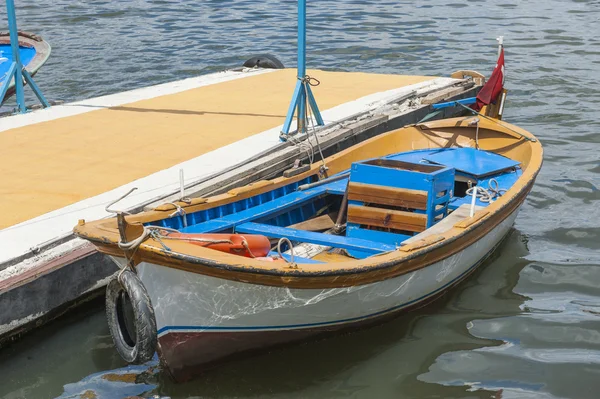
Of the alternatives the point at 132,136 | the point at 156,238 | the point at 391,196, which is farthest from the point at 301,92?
the point at 156,238

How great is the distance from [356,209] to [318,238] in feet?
2.41

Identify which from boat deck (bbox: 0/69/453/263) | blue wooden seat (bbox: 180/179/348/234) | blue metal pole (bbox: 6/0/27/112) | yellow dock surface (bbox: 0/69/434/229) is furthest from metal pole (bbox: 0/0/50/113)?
blue wooden seat (bbox: 180/179/348/234)

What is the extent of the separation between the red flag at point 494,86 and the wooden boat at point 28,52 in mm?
7200

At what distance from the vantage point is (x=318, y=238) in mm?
6762

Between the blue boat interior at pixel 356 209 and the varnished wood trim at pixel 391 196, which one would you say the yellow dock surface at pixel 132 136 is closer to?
the blue boat interior at pixel 356 209

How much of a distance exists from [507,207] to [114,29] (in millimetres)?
15888

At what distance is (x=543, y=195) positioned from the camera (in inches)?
404

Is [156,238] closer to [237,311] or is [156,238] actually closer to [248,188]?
[237,311]

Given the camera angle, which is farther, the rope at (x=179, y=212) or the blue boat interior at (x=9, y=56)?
the blue boat interior at (x=9, y=56)

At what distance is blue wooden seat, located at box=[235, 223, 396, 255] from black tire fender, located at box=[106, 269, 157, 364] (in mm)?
1308

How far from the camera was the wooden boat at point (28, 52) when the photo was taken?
13.6m

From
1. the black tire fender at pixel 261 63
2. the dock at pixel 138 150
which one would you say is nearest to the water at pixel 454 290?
the dock at pixel 138 150

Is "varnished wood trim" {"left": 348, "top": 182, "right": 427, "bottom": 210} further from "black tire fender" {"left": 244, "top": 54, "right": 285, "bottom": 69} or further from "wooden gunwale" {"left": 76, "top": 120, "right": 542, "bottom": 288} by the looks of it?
"black tire fender" {"left": 244, "top": 54, "right": 285, "bottom": 69}

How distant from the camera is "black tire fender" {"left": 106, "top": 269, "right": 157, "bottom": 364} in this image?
5.66 metres
